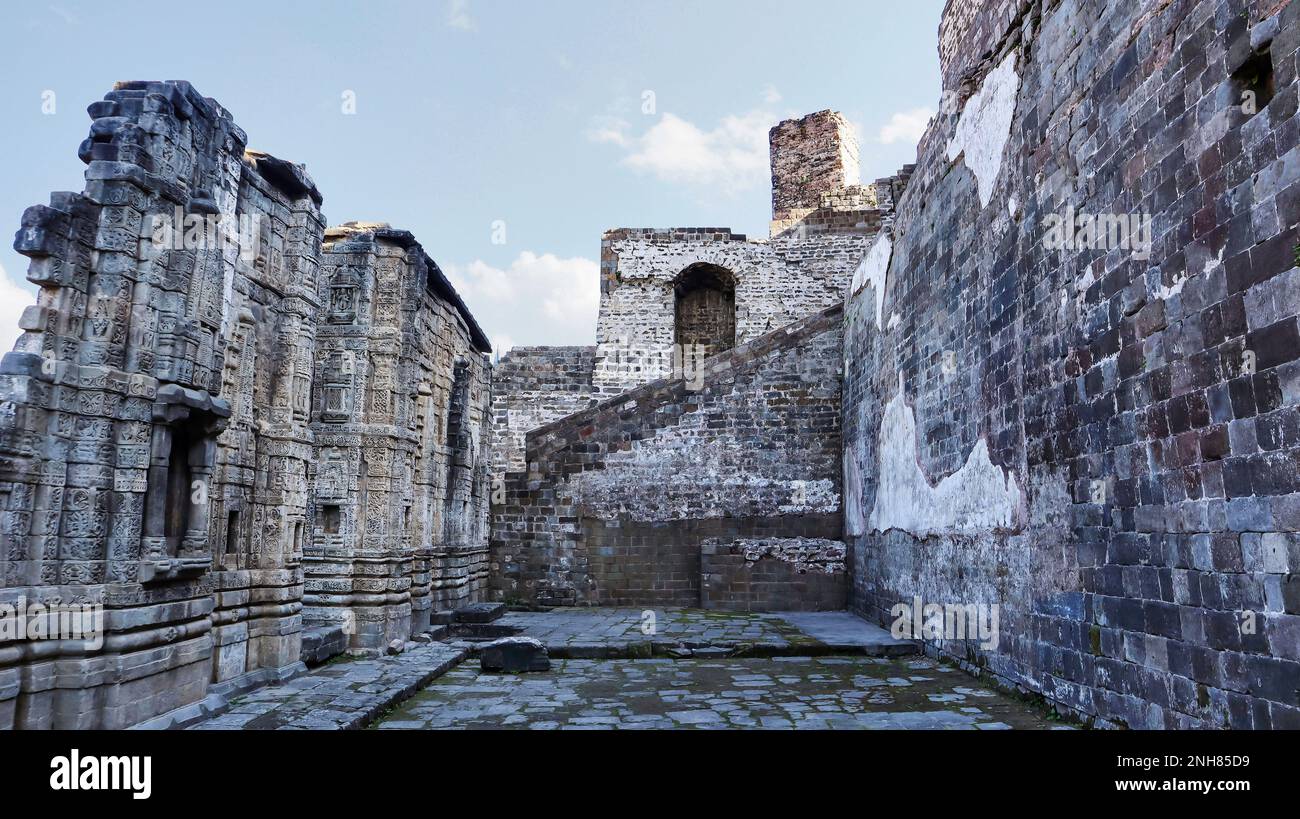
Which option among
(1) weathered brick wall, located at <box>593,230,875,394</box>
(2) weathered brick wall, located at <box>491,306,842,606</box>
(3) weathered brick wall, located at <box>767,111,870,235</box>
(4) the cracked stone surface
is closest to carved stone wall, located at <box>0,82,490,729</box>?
(4) the cracked stone surface

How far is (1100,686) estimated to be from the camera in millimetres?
5453

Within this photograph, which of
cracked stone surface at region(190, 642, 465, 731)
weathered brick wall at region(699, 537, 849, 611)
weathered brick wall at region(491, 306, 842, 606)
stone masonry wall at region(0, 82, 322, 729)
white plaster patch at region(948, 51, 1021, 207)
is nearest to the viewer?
stone masonry wall at region(0, 82, 322, 729)

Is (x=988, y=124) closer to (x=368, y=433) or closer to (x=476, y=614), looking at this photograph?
(x=368, y=433)

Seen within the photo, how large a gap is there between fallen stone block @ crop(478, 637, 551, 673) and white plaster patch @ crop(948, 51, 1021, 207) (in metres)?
6.13

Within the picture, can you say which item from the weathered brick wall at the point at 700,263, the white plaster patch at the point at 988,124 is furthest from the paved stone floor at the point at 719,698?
the weathered brick wall at the point at 700,263

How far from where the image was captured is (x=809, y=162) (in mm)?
21547

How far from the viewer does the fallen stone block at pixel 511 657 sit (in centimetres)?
786

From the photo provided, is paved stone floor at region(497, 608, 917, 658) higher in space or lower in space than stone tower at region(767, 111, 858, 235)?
lower

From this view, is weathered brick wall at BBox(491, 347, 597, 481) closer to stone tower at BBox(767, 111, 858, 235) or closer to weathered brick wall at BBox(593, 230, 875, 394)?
weathered brick wall at BBox(593, 230, 875, 394)

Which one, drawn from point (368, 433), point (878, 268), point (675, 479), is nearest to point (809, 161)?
point (878, 268)

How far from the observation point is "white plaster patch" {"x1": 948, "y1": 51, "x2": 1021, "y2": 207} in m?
7.18

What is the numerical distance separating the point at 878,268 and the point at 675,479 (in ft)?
15.5

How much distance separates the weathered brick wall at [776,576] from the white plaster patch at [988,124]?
22.0 ft

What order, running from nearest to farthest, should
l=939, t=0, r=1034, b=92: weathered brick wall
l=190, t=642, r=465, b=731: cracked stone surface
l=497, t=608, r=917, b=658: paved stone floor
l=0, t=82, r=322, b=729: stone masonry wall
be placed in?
l=0, t=82, r=322, b=729: stone masonry wall
l=190, t=642, r=465, b=731: cracked stone surface
l=939, t=0, r=1034, b=92: weathered brick wall
l=497, t=608, r=917, b=658: paved stone floor
